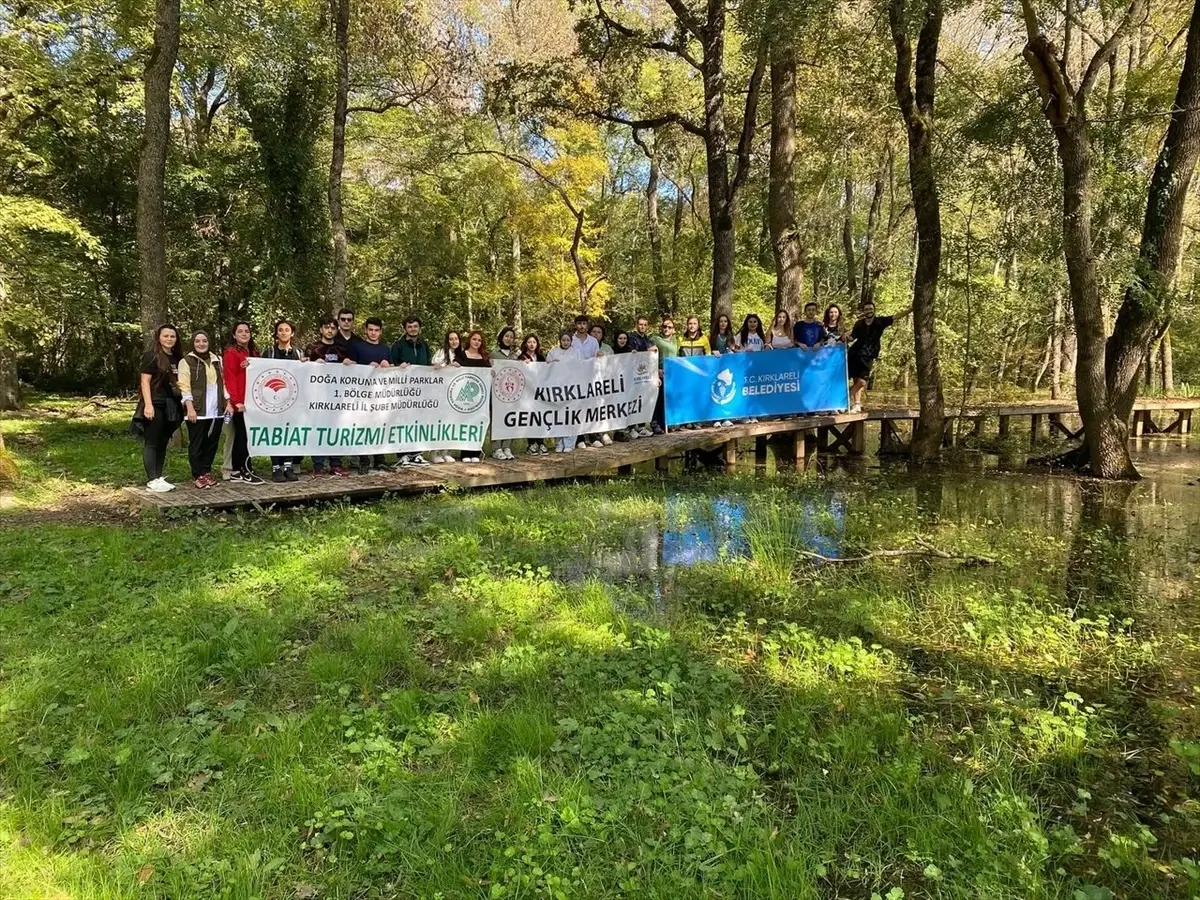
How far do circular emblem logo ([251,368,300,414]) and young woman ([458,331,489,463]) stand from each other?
2.21m

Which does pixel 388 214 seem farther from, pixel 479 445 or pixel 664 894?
pixel 664 894

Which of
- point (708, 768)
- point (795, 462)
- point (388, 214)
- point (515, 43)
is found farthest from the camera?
point (388, 214)

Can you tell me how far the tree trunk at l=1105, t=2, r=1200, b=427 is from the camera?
9731mm

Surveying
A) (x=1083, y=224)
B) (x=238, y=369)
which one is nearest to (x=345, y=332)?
(x=238, y=369)

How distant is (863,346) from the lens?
12961 millimetres

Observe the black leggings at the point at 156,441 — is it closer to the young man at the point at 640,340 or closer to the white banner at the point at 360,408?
the white banner at the point at 360,408

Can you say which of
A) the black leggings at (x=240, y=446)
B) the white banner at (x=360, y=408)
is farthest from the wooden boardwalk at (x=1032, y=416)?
the black leggings at (x=240, y=446)

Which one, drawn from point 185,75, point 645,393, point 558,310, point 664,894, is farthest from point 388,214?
point 664,894

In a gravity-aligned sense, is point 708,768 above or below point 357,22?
below

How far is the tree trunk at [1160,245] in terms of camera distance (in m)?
9.73

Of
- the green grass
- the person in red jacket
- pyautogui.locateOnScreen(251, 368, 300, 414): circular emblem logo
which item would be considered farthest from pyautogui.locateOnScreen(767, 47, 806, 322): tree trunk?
the person in red jacket

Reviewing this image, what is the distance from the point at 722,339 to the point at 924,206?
3966mm

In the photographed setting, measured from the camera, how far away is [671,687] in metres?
3.85

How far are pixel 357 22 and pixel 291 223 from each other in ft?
16.6
